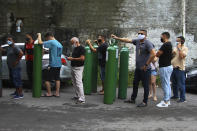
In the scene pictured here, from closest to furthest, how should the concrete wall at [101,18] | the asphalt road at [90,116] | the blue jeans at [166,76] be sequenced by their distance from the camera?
1. the asphalt road at [90,116]
2. the blue jeans at [166,76]
3. the concrete wall at [101,18]

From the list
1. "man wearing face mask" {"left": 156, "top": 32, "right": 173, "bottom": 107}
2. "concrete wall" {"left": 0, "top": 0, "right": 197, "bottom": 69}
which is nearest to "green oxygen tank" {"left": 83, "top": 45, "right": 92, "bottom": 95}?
"man wearing face mask" {"left": 156, "top": 32, "right": 173, "bottom": 107}

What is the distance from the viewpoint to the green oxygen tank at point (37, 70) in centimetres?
813

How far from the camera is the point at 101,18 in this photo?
1384cm

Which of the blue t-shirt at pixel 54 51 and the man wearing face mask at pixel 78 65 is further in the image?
the blue t-shirt at pixel 54 51

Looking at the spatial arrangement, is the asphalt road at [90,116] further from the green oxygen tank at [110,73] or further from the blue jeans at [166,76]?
the blue jeans at [166,76]

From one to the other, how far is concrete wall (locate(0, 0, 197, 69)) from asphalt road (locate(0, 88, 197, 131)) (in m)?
5.93

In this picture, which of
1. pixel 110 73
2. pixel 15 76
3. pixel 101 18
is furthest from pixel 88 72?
pixel 101 18

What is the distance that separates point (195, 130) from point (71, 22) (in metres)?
9.44

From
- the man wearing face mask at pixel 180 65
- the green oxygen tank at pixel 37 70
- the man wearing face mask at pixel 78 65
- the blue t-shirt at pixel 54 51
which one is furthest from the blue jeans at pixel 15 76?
the man wearing face mask at pixel 180 65

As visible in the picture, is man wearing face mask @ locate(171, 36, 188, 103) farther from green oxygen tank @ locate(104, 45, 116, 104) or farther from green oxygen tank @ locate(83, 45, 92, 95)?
green oxygen tank @ locate(83, 45, 92, 95)

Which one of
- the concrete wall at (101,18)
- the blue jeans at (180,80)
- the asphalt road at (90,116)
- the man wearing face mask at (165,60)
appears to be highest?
the concrete wall at (101,18)

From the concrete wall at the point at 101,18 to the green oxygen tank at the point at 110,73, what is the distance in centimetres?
610

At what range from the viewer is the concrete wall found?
13.4m

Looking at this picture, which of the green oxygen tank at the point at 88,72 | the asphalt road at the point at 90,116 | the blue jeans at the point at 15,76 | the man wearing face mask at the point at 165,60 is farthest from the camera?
the green oxygen tank at the point at 88,72
